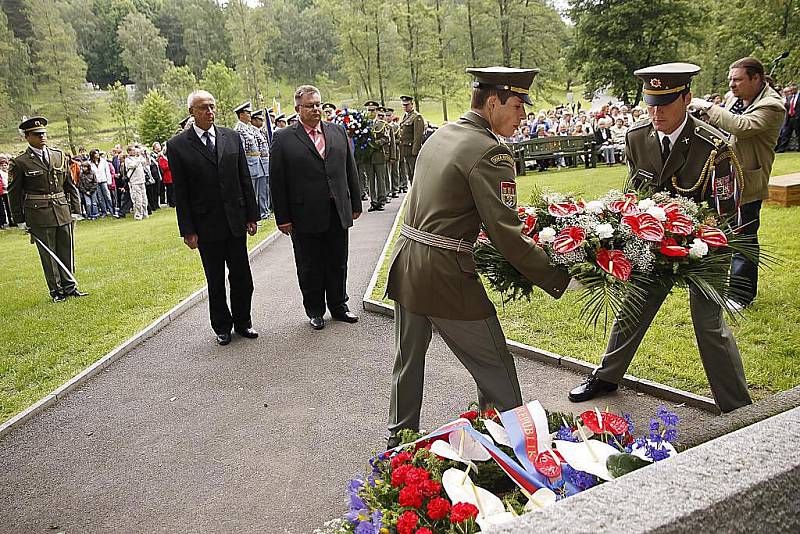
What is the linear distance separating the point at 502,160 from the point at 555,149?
20130mm

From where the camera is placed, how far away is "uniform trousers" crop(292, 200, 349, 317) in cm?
693

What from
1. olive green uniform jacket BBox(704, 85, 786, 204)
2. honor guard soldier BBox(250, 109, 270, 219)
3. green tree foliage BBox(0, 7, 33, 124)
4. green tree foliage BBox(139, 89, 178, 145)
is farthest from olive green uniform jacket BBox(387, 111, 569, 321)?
green tree foliage BBox(0, 7, 33, 124)

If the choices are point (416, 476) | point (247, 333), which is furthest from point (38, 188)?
point (416, 476)

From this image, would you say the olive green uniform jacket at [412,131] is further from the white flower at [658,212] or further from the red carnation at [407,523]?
the red carnation at [407,523]

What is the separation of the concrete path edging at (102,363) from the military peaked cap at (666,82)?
525 centimetres

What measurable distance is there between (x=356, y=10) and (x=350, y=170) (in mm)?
40736

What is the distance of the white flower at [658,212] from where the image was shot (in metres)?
3.30

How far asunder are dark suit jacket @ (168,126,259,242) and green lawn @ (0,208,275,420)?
1.78 metres

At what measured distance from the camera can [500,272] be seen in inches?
140

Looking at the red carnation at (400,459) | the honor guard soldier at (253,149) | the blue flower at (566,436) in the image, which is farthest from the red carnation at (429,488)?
the honor guard soldier at (253,149)

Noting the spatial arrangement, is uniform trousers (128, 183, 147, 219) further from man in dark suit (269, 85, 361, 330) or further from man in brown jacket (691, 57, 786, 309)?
man in brown jacket (691, 57, 786, 309)

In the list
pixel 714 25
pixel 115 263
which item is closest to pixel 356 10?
pixel 714 25

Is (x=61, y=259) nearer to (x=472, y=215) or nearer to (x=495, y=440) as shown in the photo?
(x=472, y=215)

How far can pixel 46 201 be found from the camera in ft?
30.4
